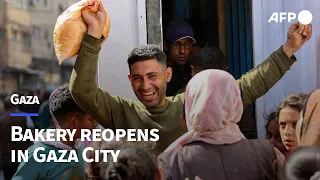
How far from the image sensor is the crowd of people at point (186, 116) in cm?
266

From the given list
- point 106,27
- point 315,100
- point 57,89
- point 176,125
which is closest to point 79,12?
point 106,27

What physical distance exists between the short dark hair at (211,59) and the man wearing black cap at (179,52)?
6 centimetres

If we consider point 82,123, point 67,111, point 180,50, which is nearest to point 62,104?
point 67,111

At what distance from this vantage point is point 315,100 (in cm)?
278

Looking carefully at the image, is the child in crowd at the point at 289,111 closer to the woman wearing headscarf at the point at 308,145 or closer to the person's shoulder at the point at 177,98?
the woman wearing headscarf at the point at 308,145

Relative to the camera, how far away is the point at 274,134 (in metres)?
2.77

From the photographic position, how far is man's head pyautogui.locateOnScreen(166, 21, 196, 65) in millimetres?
2764

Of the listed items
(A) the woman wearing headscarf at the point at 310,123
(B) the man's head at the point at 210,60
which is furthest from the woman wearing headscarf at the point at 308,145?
(B) the man's head at the point at 210,60

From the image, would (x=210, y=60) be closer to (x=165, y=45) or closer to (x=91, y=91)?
(x=165, y=45)

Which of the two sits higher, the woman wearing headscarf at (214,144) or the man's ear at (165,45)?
the man's ear at (165,45)

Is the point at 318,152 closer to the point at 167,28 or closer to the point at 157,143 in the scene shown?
the point at 157,143

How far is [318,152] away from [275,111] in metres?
0.31

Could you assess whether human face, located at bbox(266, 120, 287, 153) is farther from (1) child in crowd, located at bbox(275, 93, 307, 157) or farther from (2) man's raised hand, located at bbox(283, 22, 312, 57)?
(2) man's raised hand, located at bbox(283, 22, 312, 57)

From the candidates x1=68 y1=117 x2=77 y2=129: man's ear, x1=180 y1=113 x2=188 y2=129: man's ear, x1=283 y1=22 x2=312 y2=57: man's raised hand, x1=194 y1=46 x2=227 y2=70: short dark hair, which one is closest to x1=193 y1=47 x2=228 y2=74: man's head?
x1=194 y1=46 x2=227 y2=70: short dark hair
